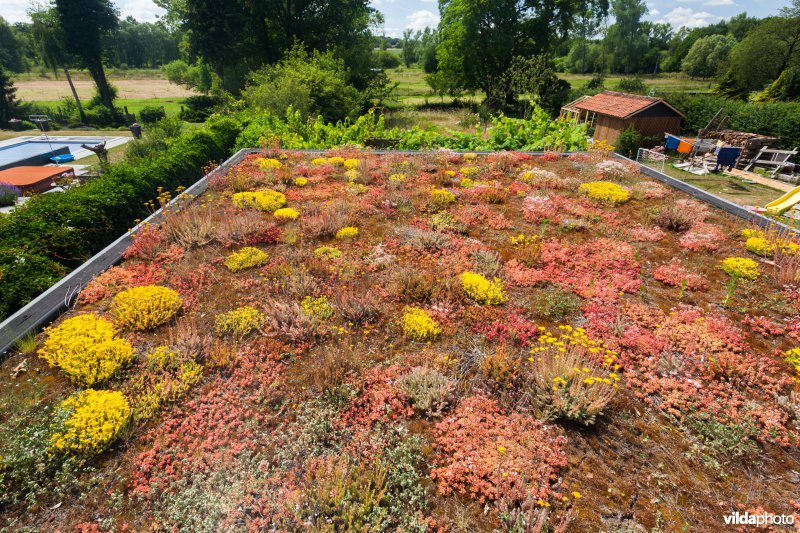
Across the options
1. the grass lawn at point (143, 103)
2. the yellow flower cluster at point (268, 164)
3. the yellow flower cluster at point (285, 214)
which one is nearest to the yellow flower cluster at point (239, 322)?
the yellow flower cluster at point (285, 214)

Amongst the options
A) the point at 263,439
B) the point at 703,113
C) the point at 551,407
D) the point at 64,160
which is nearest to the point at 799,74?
the point at 703,113

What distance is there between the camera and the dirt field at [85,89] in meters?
55.5

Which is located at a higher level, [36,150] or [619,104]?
[619,104]

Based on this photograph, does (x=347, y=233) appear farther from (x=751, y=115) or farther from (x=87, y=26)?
(x=87, y=26)

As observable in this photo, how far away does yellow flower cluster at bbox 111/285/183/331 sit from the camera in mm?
5516

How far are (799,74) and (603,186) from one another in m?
42.2

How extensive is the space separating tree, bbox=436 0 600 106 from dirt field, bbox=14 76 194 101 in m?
42.9

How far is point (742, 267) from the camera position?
6844 mm

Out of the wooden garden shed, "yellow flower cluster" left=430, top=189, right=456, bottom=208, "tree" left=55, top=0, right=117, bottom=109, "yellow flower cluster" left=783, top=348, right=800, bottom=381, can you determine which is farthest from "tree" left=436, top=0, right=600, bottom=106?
"yellow flower cluster" left=783, top=348, right=800, bottom=381

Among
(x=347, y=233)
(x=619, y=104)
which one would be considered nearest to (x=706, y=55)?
(x=619, y=104)

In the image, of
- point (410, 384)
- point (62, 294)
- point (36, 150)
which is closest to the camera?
point (410, 384)

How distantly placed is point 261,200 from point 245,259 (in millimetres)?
3120

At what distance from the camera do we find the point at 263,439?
13.1 feet

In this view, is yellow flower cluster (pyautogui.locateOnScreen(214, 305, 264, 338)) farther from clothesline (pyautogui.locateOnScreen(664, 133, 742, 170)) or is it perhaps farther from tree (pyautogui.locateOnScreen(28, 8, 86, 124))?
tree (pyautogui.locateOnScreen(28, 8, 86, 124))
